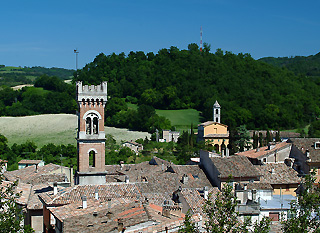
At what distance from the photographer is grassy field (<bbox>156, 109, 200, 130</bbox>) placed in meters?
118

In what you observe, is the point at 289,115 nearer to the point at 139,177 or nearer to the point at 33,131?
the point at 33,131

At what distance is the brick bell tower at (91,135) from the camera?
112 feet

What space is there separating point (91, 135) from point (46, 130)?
84670mm

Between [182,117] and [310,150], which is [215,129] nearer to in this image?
[182,117]

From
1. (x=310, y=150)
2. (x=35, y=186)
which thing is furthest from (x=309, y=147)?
(x=35, y=186)

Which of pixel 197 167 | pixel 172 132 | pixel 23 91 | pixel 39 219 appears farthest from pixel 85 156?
pixel 23 91

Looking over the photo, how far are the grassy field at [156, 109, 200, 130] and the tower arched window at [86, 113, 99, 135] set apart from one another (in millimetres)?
78169

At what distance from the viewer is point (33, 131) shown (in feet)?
383

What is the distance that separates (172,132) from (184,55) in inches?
2605

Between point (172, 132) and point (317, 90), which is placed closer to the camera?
point (172, 132)

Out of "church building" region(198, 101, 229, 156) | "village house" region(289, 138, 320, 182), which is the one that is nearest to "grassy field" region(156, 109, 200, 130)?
"church building" region(198, 101, 229, 156)

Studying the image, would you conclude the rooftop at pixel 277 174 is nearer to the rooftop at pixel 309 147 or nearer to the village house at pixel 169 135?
the rooftop at pixel 309 147

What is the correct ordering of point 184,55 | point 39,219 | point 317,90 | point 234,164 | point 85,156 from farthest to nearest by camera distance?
point 184,55 → point 317,90 → point 234,164 → point 85,156 → point 39,219

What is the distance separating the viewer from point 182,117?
4929 inches
